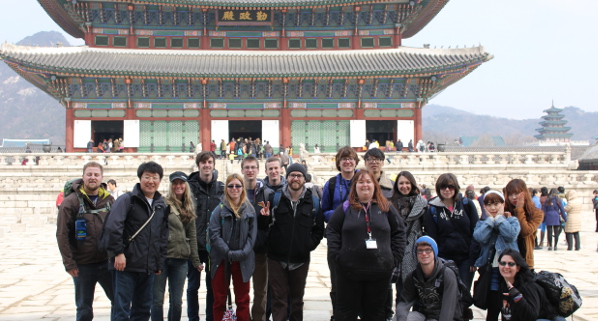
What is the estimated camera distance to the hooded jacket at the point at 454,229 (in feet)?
20.3

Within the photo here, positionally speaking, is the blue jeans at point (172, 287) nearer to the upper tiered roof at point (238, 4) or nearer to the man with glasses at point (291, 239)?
the man with glasses at point (291, 239)

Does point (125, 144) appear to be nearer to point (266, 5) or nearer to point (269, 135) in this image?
point (269, 135)

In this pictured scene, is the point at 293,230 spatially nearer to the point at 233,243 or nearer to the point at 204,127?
the point at 233,243

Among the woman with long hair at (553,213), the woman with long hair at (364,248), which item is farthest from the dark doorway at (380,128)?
the woman with long hair at (364,248)

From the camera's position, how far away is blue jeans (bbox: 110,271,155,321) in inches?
222

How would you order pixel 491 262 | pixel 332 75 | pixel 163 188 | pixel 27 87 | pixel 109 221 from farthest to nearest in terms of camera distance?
1. pixel 27 87
2. pixel 332 75
3. pixel 163 188
4. pixel 491 262
5. pixel 109 221

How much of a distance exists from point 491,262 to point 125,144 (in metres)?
24.9

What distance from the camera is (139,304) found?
5.88m

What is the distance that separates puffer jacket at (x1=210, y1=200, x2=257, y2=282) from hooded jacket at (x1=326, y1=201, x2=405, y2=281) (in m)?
1.04

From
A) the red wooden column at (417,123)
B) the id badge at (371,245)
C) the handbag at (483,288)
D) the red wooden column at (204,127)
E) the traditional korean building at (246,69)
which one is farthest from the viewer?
the red wooden column at (417,123)

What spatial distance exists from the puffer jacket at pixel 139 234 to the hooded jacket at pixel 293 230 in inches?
49.2

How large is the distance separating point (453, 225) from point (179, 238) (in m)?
3.17

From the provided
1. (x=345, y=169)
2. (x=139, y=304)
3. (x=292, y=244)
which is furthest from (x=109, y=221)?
(x=345, y=169)

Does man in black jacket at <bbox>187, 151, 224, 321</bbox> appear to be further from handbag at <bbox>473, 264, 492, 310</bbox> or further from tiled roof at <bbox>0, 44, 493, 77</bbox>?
tiled roof at <bbox>0, 44, 493, 77</bbox>
